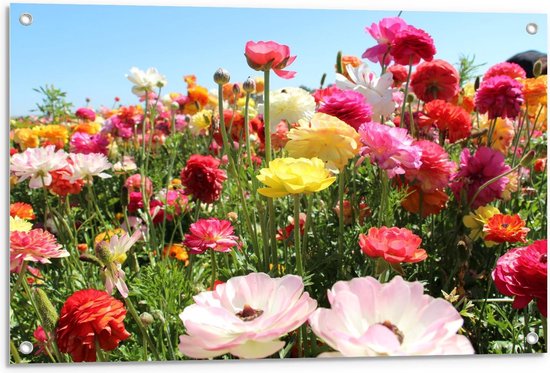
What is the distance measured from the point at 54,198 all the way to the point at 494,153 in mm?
1065

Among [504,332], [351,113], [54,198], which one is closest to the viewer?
[351,113]

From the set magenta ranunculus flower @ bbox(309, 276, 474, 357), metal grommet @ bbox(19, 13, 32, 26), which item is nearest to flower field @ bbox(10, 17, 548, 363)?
magenta ranunculus flower @ bbox(309, 276, 474, 357)

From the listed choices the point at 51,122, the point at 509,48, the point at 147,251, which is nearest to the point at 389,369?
the point at 147,251

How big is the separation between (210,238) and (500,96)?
69 cm

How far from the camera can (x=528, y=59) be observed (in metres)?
1.23

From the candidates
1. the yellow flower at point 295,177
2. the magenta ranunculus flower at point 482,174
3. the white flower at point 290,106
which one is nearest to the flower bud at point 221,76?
the white flower at point 290,106

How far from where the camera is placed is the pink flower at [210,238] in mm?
995

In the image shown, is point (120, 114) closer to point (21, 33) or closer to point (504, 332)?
point (21, 33)

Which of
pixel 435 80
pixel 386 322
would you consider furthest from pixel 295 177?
pixel 435 80

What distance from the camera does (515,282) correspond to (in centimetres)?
88

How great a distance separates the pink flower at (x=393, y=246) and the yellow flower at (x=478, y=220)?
1.17 ft

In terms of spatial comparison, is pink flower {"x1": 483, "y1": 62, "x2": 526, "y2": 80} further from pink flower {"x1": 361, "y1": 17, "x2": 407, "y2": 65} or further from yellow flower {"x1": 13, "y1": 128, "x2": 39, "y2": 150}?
yellow flower {"x1": 13, "y1": 128, "x2": 39, "y2": 150}

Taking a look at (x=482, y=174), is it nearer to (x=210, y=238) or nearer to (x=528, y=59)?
(x=528, y=59)

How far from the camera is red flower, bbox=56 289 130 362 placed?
0.78 meters
